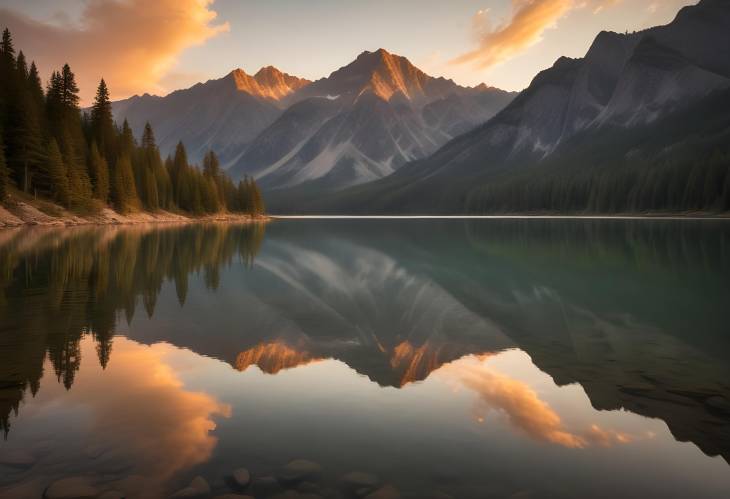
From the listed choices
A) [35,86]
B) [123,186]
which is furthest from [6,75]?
[123,186]

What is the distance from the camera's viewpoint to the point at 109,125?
123 metres

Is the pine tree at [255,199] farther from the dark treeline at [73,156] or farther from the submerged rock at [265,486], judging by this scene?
the submerged rock at [265,486]

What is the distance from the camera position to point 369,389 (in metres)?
12.5

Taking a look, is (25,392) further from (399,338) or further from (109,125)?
(109,125)

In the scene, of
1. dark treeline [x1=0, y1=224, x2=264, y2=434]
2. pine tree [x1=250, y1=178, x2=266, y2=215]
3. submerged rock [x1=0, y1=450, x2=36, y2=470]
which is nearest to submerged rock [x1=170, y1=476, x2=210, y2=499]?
submerged rock [x1=0, y1=450, x2=36, y2=470]

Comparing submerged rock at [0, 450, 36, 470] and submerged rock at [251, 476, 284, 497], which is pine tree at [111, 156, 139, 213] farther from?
submerged rock at [251, 476, 284, 497]

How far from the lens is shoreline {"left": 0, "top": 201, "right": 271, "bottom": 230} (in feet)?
263

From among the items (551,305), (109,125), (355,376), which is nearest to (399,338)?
(355,376)

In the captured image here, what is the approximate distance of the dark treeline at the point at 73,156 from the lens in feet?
291

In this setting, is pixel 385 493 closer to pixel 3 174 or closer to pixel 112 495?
pixel 112 495

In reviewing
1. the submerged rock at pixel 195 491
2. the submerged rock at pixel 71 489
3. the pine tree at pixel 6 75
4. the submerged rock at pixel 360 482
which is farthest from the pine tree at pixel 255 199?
the submerged rock at pixel 360 482

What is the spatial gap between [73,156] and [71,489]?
334 ft

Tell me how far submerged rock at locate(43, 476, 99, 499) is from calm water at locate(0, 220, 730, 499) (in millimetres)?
131

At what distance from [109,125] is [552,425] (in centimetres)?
13253
